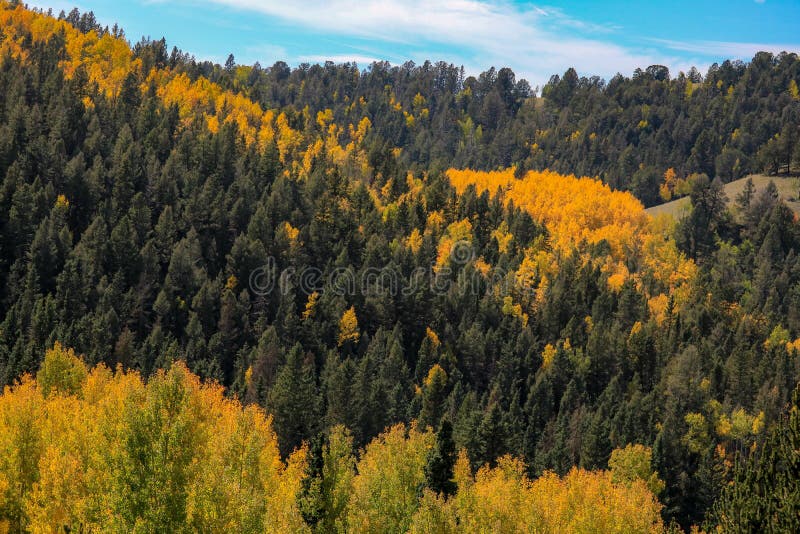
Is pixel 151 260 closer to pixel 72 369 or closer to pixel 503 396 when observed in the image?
pixel 72 369

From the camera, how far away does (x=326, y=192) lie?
511 feet

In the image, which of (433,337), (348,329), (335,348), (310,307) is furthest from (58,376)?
(433,337)

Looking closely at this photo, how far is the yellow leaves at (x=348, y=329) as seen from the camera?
12212 centimetres

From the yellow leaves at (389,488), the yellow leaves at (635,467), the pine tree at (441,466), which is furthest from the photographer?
the yellow leaves at (635,467)

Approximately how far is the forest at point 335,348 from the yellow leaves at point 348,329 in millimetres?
348

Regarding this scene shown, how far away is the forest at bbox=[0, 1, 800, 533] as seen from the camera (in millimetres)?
42094

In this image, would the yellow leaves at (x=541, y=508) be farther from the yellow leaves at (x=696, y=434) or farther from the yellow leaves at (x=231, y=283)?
the yellow leaves at (x=231, y=283)

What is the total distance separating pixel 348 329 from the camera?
123m

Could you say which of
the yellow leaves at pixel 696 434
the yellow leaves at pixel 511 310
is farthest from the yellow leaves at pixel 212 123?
the yellow leaves at pixel 696 434

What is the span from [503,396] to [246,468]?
7625 centimetres

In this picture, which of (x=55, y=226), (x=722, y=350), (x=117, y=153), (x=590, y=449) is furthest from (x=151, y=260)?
(x=722, y=350)

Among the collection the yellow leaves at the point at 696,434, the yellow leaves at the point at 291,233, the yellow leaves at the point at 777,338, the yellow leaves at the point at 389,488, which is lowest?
the yellow leaves at the point at 696,434

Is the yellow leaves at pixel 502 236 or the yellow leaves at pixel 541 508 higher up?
the yellow leaves at pixel 502 236

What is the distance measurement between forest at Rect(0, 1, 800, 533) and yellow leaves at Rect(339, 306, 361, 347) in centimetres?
35
